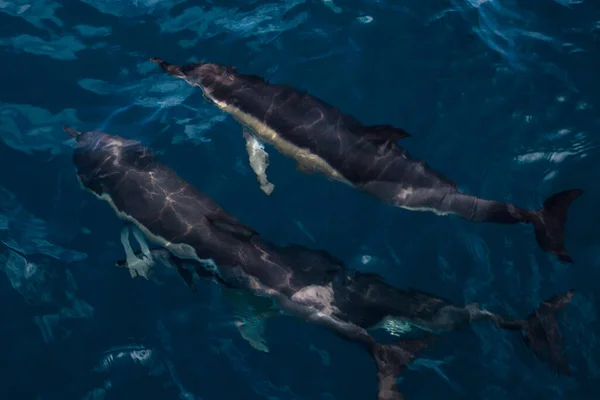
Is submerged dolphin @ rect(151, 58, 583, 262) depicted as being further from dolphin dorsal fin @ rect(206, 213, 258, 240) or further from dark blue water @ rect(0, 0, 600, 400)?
dolphin dorsal fin @ rect(206, 213, 258, 240)

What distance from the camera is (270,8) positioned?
14539mm

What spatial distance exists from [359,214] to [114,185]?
4.84 metres

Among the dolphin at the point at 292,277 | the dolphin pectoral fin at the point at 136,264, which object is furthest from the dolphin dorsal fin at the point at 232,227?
the dolphin pectoral fin at the point at 136,264

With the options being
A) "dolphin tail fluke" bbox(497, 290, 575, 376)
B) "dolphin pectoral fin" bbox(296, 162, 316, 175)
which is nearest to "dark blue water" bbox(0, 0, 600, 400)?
"dolphin tail fluke" bbox(497, 290, 575, 376)

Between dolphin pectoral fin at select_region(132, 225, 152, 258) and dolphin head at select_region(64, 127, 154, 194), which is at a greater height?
dolphin head at select_region(64, 127, 154, 194)

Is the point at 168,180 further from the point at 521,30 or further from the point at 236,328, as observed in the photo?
the point at 521,30

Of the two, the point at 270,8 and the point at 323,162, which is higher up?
the point at 270,8

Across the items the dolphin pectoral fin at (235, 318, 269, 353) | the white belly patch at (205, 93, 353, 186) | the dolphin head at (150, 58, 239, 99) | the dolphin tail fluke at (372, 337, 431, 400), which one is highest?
the dolphin head at (150, 58, 239, 99)

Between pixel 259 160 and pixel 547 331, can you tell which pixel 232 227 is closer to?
pixel 259 160

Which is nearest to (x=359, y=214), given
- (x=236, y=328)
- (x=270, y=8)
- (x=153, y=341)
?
(x=236, y=328)

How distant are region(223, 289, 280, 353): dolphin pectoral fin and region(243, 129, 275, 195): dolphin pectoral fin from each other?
A: 2349mm

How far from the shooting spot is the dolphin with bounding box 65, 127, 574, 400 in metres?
9.15

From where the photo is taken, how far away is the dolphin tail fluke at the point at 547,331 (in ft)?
29.6

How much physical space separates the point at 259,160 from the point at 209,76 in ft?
8.06
